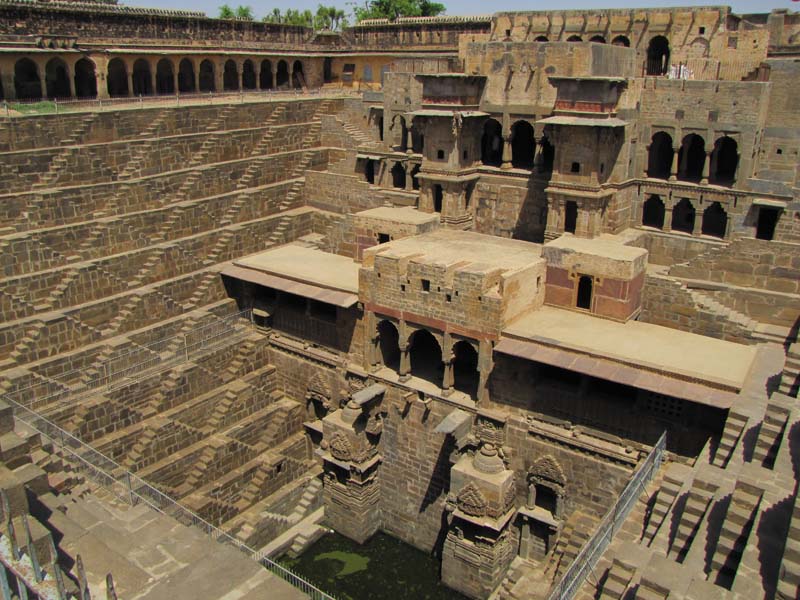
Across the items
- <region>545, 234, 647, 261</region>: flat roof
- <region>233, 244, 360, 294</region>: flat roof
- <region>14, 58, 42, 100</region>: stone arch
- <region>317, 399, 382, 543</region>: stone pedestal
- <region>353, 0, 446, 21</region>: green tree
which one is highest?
<region>353, 0, 446, 21</region>: green tree

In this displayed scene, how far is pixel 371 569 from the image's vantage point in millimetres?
23109

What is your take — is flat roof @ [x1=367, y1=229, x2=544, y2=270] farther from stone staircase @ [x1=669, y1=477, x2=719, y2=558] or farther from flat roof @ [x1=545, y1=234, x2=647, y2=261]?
stone staircase @ [x1=669, y1=477, x2=719, y2=558]

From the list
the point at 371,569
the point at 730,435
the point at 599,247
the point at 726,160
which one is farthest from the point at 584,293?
the point at 371,569

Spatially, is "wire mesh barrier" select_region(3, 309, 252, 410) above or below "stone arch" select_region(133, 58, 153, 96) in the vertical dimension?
below

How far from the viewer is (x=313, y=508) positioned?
83.3 feet

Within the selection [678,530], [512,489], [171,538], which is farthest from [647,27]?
[171,538]

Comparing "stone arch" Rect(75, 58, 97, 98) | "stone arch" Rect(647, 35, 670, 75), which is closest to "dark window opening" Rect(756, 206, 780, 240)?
"stone arch" Rect(647, 35, 670, 75)

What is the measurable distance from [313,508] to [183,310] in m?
8.76

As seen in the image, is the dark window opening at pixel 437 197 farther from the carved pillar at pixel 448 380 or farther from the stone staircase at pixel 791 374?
the stone staircase at pixel 791 374

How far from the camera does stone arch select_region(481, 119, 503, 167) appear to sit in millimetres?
31219

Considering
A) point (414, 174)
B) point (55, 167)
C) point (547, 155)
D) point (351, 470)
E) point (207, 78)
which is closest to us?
point (351, 470)

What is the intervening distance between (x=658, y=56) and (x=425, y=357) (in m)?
20.0

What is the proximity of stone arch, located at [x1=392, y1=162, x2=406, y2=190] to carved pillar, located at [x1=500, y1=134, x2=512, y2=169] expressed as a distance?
5882mm

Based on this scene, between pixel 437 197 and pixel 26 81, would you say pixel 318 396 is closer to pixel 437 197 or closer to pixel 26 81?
pixel 437 197
